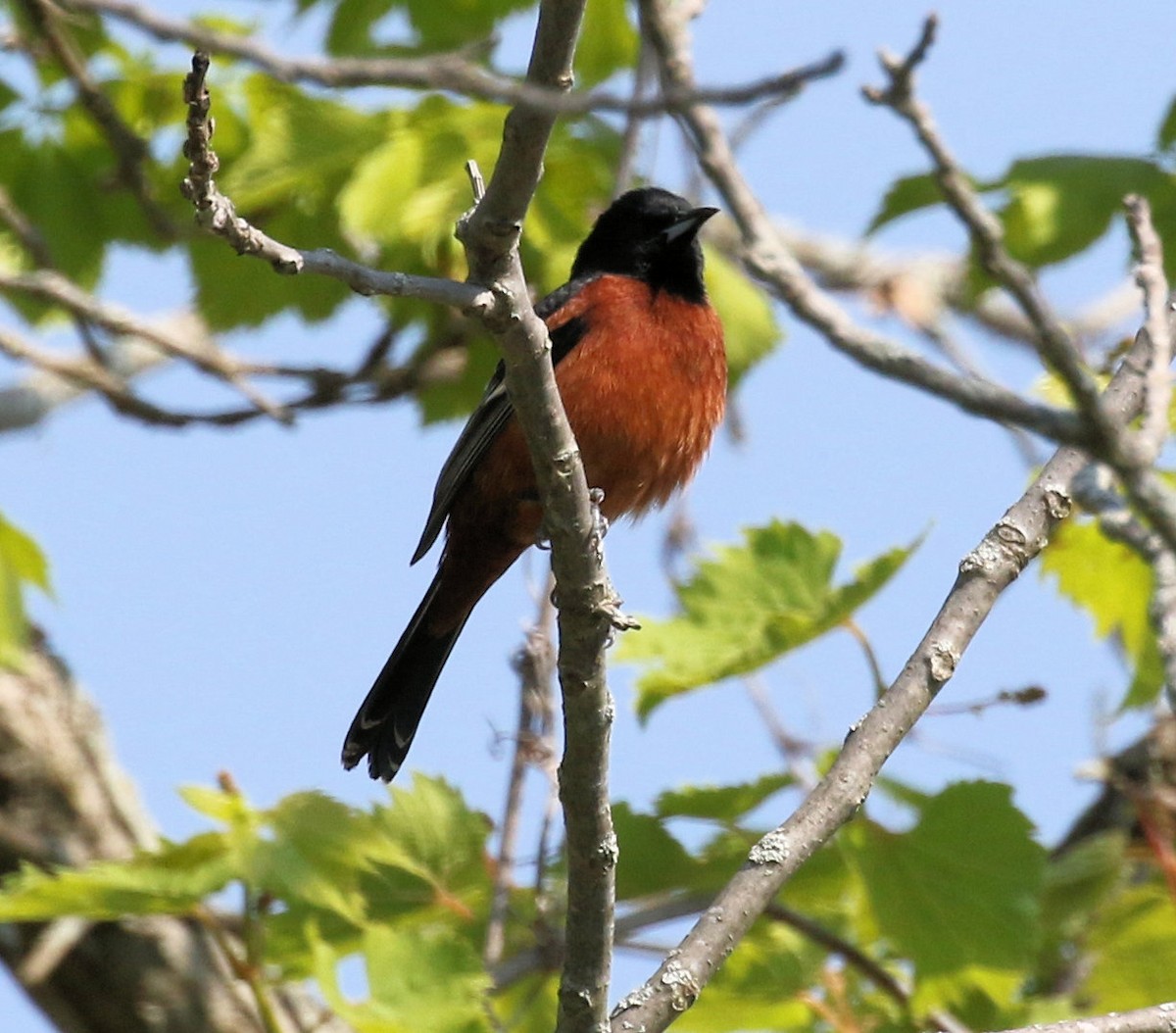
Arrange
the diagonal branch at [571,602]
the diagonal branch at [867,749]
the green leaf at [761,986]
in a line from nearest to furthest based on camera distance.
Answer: the diagonal branch at [571,602] → the diagonal branch at [867,749] → the green leaf at [761,986]

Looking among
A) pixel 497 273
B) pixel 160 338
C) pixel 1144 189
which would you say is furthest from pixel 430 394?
pixel 497 273

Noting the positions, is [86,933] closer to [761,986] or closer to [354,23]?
[761,986]

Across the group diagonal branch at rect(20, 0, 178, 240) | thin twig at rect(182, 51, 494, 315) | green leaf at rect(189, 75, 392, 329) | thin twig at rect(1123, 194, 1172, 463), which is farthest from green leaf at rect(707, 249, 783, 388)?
thin twig at rect(182, 51, 494, 315)

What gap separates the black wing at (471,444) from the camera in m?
4.56

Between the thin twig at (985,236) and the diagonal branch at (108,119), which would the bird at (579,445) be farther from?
the thin twig at (985,236)

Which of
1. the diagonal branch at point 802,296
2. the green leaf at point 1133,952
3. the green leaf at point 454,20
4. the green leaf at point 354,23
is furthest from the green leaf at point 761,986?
the green leaf at point 354,23

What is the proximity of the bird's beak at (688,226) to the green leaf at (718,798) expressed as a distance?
6.14 ft

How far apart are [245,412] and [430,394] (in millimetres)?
704

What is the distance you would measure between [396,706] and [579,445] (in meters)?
0.93

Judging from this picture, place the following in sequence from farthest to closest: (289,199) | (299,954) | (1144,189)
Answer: (289,199)
(1144,189)
(299,954)

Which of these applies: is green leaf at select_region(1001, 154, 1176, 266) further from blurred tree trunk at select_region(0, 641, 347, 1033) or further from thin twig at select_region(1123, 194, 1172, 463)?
blurred tree trunk at select_region(0, 641, 347, 1033)

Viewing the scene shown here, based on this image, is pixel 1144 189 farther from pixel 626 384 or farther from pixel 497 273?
pixel 497 273

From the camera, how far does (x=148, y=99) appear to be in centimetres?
587

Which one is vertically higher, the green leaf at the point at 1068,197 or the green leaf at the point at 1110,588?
the green leaf at the point at 1068,197
